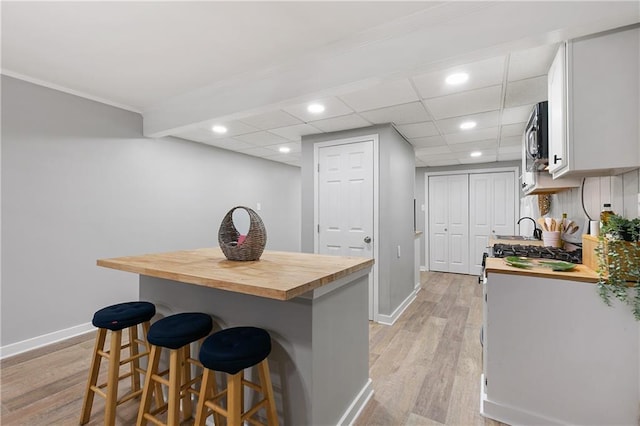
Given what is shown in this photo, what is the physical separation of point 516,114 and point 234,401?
11.3 ft

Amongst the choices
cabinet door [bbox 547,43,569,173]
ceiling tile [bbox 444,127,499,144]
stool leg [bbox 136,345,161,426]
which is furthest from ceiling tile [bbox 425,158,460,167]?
stool leg [bbox 136,345,161,426]

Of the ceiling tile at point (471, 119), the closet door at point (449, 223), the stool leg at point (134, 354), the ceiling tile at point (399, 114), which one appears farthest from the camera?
the closet door at point (449, 223)

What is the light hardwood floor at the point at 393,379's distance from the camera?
5.95 ft

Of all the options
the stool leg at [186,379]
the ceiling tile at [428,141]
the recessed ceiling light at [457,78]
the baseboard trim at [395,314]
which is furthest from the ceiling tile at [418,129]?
the stool leg at [186,379]

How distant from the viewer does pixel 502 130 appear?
11.5 ft

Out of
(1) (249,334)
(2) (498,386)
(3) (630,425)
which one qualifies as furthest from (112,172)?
(3) (630,425)

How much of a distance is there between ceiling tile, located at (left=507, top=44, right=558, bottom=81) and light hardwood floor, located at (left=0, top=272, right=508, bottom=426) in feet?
7.57

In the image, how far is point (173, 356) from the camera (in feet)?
4.80

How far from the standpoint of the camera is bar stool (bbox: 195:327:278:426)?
4.04ft

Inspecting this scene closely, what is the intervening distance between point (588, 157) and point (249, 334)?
2006mm

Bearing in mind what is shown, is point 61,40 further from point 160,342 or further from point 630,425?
point 630,425

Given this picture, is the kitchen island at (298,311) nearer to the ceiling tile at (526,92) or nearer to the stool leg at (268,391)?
the stool leg at (268,391)

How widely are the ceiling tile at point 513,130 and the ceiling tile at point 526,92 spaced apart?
750mm

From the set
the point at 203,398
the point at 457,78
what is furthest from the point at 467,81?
the point at 203,398
